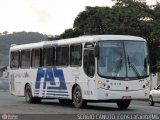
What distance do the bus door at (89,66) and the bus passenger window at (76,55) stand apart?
50 centimetres

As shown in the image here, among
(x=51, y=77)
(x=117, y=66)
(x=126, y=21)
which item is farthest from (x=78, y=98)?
(x=126, y=21)

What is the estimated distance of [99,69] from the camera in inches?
902

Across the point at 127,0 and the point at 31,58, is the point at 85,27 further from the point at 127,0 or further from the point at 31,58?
the point at 31,58

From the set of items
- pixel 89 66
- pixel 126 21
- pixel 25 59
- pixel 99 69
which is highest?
pixel 126 21

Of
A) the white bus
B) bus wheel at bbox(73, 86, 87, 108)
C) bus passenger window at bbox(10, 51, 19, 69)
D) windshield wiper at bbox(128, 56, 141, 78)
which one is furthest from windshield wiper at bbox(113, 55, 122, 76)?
bus passenger window at bbox(10, 51, 19, 69)

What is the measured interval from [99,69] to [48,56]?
5.06 metres

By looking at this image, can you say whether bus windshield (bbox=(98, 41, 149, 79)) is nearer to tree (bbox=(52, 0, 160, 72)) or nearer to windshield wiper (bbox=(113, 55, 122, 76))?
windshield wiper (bbox=(113, 55, 122, 76))

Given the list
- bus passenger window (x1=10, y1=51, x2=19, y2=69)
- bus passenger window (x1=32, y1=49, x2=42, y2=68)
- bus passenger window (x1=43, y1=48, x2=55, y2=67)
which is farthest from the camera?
bus passenger window (x1=10, y1=51, x2=19, y2=69)

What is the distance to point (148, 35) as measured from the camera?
51.9 meters

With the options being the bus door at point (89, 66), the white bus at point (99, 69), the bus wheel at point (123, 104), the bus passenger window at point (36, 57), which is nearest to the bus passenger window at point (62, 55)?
the white bus at point (99, 69)

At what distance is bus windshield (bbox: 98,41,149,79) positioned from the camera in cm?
2298

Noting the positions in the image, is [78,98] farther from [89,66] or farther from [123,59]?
[123,59]

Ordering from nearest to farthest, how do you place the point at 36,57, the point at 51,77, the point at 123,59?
the point at 123,59, the point at 51,77, the point at 36,57

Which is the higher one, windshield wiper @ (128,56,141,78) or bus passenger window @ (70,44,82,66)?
bus passenger window @ (70,44,82,66)
